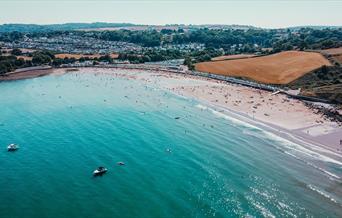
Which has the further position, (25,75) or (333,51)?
(333,51)

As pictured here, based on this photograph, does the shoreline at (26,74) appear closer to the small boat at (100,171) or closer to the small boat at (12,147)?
the small boat at (12,147)

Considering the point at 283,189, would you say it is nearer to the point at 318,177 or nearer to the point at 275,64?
the point at 318,177

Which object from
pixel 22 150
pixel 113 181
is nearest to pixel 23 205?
pixel 113 181

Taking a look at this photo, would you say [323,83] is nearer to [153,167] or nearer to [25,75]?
[153,167]

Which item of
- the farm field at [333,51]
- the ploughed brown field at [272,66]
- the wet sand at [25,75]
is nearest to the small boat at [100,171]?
the ploughed brown field at [272,66]

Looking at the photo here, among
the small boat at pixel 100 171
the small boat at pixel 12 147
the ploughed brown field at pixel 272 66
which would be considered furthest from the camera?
the ploughed brown field at pixel 272 66

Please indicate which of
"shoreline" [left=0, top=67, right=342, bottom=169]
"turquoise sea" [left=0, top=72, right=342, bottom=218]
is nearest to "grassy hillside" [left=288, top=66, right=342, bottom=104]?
"shoreline" [left=0, top=67, right=342, bottom=169]

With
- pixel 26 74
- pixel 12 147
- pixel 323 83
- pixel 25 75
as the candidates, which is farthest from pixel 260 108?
pixel 26 74
